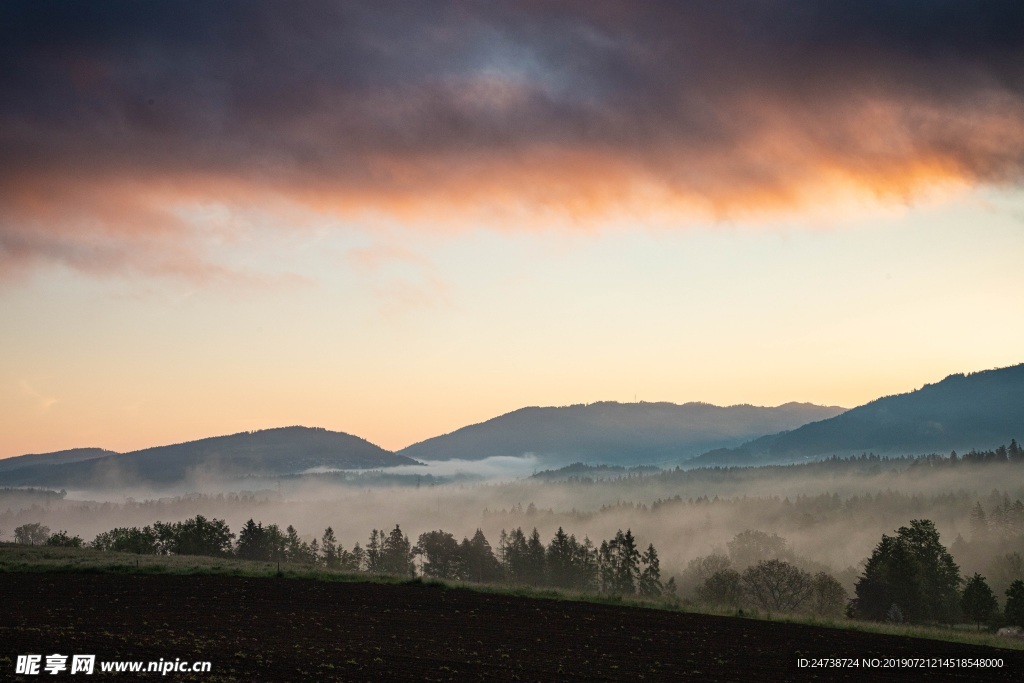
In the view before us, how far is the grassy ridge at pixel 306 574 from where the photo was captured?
181 feet

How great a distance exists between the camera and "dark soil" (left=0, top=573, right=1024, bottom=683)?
33.7 metres

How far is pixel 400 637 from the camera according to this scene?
42125 mm

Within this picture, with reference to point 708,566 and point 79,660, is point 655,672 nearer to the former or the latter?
point 79,660

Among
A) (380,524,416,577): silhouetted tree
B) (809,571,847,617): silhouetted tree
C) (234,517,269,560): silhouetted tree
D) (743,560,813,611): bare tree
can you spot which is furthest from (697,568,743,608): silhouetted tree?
(234,517,269,560): silhouetted tree

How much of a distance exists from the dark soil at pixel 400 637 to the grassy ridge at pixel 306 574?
328 centimetres

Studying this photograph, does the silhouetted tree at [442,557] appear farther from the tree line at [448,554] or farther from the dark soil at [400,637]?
the dark soil at [400,637]

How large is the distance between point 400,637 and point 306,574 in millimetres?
→ 29046

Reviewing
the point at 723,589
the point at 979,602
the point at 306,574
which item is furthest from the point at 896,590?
the point at 306,574

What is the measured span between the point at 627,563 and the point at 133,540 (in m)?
91.1

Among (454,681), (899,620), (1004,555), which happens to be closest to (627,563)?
(899,620)

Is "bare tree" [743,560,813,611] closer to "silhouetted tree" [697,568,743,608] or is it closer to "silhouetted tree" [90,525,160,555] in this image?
"silhouetted tree" [697,568,743,608]

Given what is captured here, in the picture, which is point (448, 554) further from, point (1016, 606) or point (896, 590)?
point (1016, 606)

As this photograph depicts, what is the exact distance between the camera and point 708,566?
15638cm

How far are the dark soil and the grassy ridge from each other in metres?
3.28
